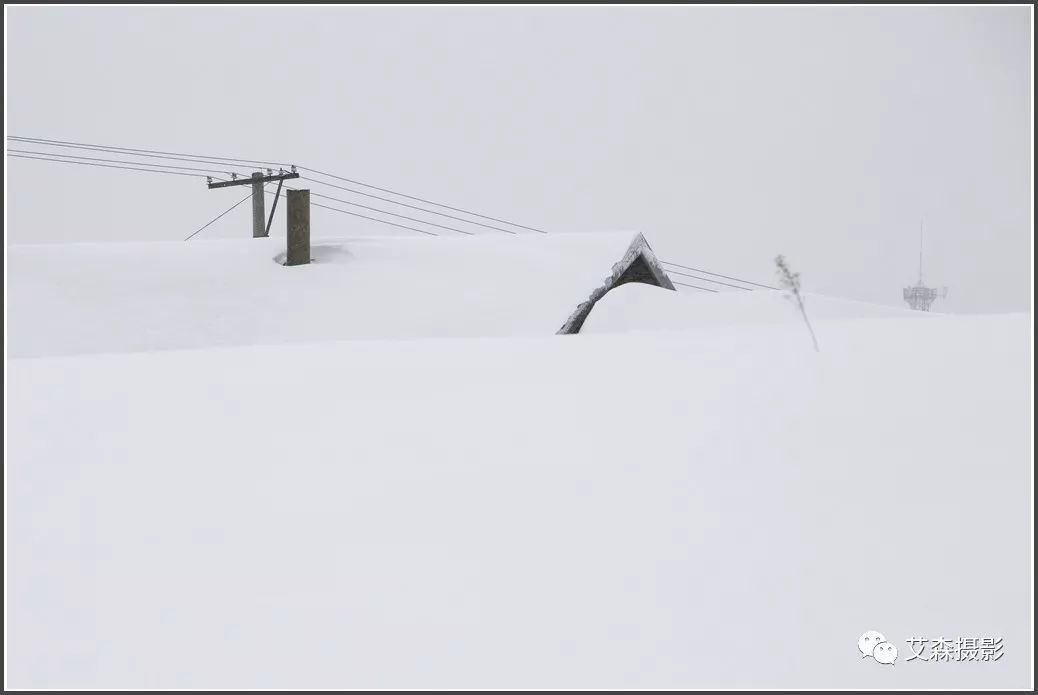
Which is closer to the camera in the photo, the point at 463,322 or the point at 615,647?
the point at 615,647

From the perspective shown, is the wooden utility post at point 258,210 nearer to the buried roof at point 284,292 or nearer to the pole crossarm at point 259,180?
the pole crossarm at point 259,180

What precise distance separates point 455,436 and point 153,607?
5.16ft

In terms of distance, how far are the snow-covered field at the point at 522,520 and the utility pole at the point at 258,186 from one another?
14514 mm

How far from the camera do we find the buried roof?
11180 millimetres

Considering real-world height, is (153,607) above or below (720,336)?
below

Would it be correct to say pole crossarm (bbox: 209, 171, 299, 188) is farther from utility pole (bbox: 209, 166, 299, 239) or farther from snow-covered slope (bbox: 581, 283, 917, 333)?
snow-covered slope (bbox: 581, 283, 917, 333)

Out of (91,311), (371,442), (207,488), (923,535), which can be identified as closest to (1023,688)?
(923,535)

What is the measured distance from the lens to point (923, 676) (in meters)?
2.76

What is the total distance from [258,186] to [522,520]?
17404mm

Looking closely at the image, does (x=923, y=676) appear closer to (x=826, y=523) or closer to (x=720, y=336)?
(x=826, y=523)

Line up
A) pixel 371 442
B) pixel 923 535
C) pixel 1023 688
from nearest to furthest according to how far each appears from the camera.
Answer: pixel 1023 688, pixel 923 535, pixel 371 442

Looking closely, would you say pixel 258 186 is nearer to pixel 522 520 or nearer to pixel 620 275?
pixel 620 275

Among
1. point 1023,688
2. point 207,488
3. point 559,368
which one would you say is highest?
point 559,368

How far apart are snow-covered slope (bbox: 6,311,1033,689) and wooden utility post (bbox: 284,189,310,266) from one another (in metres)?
8.66
